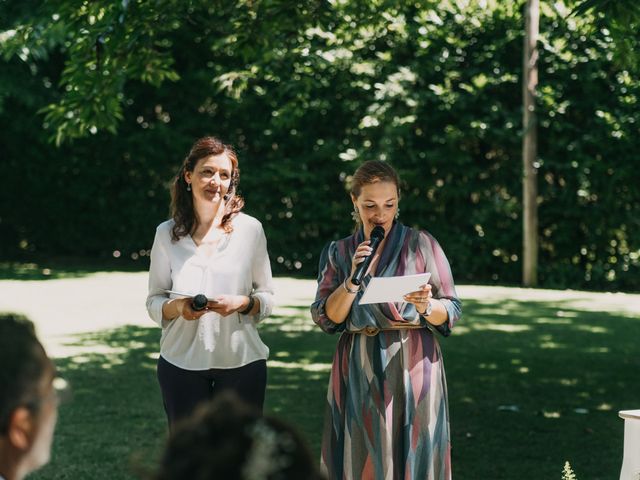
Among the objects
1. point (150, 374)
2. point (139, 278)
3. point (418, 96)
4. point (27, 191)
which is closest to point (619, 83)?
point (418, 96)

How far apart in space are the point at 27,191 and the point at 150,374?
13090 millimetres

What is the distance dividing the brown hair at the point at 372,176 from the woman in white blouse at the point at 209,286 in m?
0.51

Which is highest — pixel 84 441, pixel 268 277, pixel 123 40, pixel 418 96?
pixel 418 96

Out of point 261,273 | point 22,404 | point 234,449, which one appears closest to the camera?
point 234,449

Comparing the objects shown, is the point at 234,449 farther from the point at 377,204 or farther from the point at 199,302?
the point at 377,204

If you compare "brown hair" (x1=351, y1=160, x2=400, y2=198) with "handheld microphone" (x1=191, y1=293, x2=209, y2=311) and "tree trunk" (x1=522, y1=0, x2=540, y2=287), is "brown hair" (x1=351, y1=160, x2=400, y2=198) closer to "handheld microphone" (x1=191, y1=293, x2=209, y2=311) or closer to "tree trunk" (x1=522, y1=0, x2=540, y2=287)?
"handheld microphone" (x1=191, y1=293, x2=209, y2=311)

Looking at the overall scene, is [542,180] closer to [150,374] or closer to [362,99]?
[362,99]

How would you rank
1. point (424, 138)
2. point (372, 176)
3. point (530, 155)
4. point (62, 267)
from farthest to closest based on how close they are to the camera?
point (62, 267), point (424, 138), point (530, 155), point (372, 176)

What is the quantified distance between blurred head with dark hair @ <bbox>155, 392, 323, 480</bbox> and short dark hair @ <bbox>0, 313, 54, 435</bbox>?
1.39 ft

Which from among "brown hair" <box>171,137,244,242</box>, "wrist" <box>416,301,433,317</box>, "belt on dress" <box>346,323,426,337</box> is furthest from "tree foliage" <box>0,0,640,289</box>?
"wrist" <box>416,301,433,317</box>

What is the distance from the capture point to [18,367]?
1793 millimetres

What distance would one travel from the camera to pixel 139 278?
18922mm

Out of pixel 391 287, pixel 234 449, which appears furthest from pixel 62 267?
pixel 234 449

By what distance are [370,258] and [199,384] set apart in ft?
2.99
